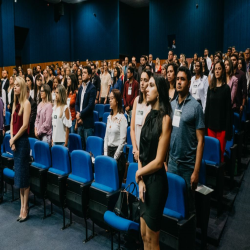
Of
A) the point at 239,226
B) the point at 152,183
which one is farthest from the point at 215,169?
the point at 152,183

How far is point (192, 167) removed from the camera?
2.12 metres

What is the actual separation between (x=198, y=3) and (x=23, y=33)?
7.35m

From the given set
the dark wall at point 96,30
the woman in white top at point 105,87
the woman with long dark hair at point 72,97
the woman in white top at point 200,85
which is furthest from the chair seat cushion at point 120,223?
the dark wall at point 96,30

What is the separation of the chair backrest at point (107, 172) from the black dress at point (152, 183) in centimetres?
82

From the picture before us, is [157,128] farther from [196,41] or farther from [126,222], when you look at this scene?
[196,41]

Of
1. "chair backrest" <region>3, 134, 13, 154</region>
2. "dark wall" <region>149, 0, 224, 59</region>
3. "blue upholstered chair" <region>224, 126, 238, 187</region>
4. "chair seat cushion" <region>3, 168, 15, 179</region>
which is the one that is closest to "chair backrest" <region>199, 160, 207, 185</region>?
"blue upholstered chair" <region>224, 126, 238, 187</region>

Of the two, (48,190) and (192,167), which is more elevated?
(192,167)

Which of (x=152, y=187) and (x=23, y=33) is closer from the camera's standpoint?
(x=152, y=187)

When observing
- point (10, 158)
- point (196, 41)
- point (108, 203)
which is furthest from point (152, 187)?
point (196, 41)

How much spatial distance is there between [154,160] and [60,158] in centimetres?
167

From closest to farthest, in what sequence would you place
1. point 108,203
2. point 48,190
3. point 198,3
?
1. point 108,203
2. point 48,190
3. point 198,3

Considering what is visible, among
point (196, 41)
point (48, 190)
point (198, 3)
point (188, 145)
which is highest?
point (198, 3)

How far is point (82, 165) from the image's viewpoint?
2.76 m

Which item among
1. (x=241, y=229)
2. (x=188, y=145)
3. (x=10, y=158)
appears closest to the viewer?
(x=188, y=145)
